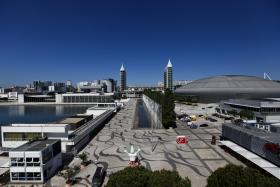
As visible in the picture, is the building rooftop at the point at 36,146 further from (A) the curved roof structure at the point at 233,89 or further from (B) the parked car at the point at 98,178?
(A) the curved roof structure at the point at 233,89

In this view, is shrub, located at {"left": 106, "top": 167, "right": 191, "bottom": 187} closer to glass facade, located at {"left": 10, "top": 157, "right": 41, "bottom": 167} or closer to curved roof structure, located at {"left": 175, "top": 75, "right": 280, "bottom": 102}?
glass facade, located at {"left": 10, "top": 157, "right": 41, "bottom": 167}

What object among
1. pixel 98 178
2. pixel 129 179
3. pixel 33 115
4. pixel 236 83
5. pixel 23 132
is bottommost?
pixel 33 115

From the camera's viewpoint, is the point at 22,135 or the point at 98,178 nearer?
the point at 98,178

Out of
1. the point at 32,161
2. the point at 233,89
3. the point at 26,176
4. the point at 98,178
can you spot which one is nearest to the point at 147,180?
the point at 98,178

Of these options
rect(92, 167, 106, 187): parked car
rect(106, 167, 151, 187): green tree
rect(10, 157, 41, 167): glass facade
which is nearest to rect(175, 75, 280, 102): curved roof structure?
rect(92, 167, 106, 187): parked car

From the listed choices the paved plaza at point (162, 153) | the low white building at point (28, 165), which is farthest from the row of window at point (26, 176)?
the paved plaza at point (162, 153)

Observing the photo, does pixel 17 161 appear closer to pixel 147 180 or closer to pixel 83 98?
pixel 147 180
